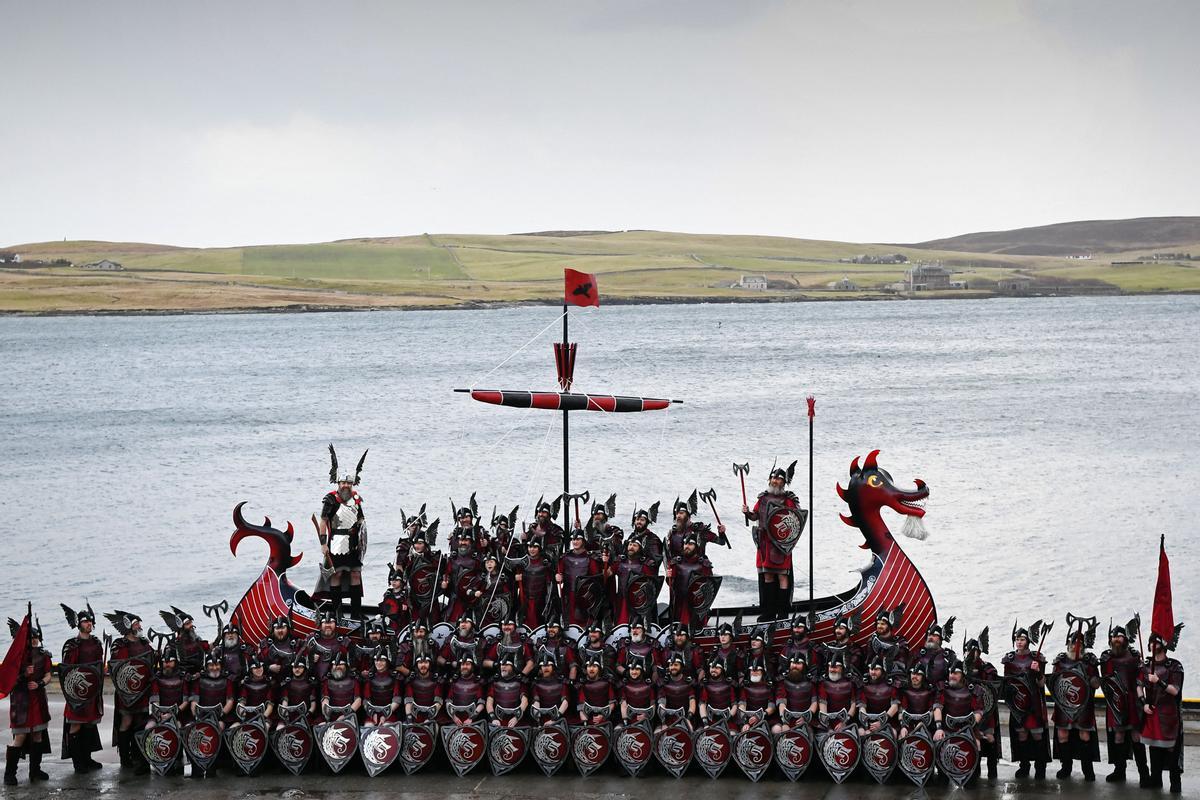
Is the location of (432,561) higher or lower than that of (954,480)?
higher

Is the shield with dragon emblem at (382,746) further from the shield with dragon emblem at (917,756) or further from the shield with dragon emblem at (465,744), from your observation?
the shield with dragon emblem at (917,756)

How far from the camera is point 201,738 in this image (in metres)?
13.5

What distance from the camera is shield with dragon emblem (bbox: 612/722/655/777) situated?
13.3 metres

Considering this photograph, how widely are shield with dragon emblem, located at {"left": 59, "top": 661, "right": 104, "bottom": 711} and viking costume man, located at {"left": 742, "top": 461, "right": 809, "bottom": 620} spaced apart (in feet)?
22.1

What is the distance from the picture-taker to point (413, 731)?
13414mm

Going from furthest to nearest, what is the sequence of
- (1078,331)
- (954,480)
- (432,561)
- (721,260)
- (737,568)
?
(721,260), (1078,331), (954,480), (737,568), (432,561)

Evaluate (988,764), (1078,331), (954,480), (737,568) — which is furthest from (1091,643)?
(1078,331)

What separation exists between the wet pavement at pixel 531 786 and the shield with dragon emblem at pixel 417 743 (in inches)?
7.7

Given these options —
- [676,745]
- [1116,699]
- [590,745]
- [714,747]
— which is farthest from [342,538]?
[1116,699]

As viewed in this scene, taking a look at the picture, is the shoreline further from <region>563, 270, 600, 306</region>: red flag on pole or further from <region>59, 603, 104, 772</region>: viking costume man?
<region>59, 603, 104, 772</region>: viking costume man

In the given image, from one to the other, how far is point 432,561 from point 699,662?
3.23m

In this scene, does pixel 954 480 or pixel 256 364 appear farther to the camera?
pixel 256 364

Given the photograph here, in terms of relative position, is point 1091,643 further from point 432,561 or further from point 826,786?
point 432,561

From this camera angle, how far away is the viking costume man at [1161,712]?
41.3 feet
